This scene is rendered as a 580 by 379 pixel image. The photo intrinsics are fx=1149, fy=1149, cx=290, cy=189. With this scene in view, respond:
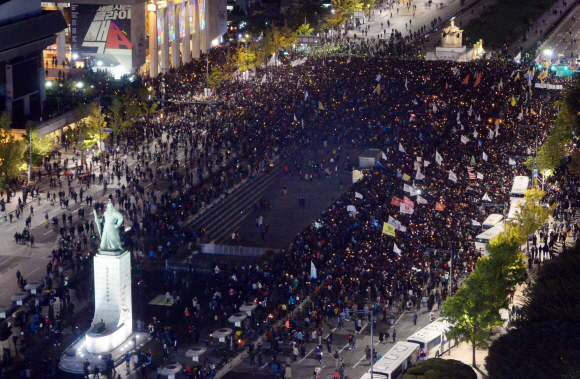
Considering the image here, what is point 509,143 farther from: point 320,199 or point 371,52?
point 371,52

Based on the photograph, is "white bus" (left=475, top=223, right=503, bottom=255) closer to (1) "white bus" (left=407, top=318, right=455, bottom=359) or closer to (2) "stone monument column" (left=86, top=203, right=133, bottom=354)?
(1) "white bus" (left=407, top=318, right=455, bottom=359)

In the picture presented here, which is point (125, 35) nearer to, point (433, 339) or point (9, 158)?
point (9, 158)

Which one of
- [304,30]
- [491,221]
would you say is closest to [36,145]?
[491,221]

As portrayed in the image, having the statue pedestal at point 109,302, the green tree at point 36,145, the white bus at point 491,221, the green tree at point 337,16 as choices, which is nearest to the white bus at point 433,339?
the statue pedestal at point 109,302

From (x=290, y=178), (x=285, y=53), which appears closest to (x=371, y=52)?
(x=285, y=53)

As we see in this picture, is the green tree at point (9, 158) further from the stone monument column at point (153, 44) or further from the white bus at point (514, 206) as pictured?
the stone monument column at point (153, 44)

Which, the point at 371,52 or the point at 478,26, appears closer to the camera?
the point at 371,52
